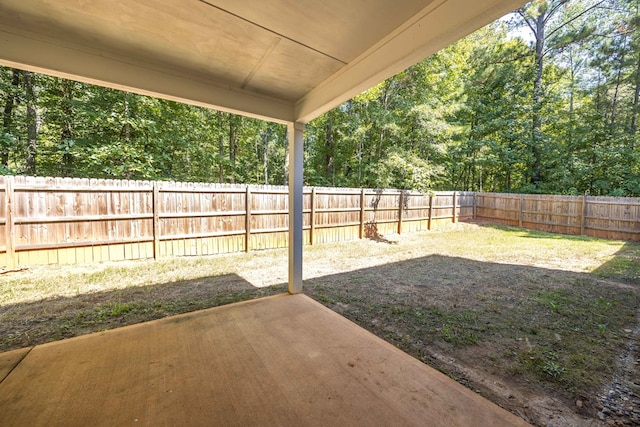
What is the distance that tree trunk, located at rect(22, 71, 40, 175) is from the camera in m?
6.92

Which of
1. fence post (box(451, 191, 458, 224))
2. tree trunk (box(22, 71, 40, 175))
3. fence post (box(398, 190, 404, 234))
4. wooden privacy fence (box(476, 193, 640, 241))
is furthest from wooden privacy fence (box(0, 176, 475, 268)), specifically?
wooden privacy fence (box(476, 193, 640, 241))

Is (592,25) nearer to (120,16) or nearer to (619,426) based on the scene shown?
(619,426)

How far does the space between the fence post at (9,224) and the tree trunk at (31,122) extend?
14.7 feet

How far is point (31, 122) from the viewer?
7078 millimetres

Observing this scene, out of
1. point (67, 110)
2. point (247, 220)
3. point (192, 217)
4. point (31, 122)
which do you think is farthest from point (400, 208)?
point (31, 122)

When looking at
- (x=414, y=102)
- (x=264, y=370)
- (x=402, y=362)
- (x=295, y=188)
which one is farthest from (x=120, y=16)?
(x=414, y=102)

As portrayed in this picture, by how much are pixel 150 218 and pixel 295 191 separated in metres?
3.64

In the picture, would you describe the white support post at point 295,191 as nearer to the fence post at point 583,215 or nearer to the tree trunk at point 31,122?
the tree trunk at point 31,122

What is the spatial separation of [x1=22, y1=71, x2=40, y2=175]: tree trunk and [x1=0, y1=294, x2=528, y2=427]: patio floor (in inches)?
317

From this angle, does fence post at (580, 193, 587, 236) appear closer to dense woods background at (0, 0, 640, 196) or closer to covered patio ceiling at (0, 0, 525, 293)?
dense woods background at (0, 0, 640, 196)

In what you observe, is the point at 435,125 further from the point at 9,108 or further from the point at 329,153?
the point at 9,108

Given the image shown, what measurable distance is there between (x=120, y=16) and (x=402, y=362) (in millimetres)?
2925

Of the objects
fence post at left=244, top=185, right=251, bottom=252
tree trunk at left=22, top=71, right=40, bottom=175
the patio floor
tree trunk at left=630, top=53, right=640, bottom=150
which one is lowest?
the patio floor

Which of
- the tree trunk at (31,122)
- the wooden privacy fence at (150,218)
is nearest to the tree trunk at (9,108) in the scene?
the tree trunk at (31,122)
